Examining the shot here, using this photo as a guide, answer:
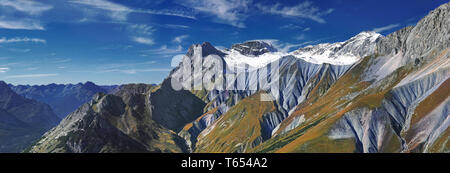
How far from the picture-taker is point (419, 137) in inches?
6900

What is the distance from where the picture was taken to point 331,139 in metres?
196
